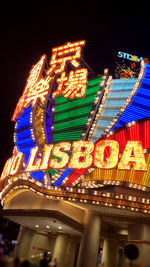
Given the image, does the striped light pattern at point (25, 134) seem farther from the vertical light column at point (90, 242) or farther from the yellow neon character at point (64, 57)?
the vertical light column at point (90, 242)

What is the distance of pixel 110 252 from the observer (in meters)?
17.6

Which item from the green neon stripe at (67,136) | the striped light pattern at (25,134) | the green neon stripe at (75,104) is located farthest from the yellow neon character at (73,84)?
the striped light pattern at (25,134)

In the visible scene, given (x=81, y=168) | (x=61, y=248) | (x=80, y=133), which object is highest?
(x=80, y=133)

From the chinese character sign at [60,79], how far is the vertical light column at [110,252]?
11.4 metres

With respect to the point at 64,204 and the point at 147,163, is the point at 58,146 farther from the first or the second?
the point at 147,163

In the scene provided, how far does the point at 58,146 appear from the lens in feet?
48.9

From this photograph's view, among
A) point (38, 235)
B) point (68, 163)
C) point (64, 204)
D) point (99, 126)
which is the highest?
point (99, 126)

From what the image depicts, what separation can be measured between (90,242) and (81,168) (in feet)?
14.4

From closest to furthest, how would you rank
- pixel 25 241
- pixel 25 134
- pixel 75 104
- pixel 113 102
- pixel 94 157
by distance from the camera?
pixel 94 157 → pixel 113 102 → pixel 25 241 → pixel 75 104 → pixel 25 134

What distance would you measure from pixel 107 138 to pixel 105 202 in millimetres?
3638

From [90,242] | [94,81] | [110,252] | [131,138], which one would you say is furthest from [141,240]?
[94,81]

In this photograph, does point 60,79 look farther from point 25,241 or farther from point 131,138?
point 25,241

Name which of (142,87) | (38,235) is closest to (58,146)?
(142,87)

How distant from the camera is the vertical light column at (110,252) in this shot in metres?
17.3
